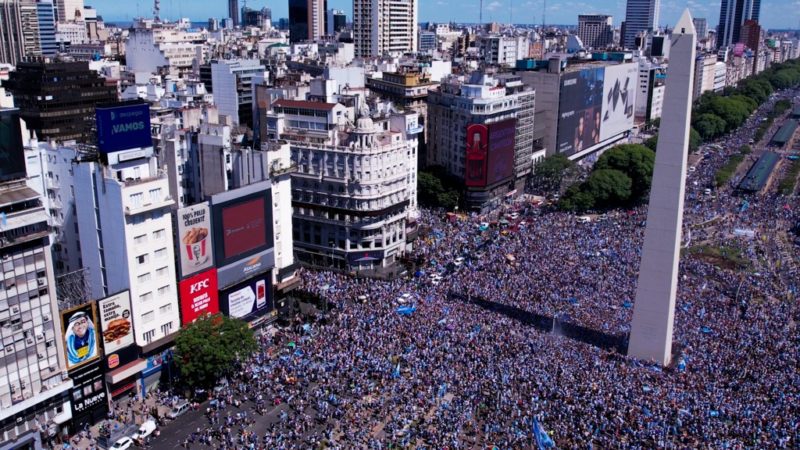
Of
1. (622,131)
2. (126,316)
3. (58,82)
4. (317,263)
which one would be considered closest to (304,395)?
(126,316)

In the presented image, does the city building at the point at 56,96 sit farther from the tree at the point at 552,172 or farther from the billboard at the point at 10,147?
the tree at the point at 552,172

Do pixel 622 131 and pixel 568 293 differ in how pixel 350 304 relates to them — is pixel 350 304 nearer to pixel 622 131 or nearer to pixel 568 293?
pixel 568 293

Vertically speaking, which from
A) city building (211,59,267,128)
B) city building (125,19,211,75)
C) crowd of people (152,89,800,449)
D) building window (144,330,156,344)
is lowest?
crowd of people (152,89,800,449)

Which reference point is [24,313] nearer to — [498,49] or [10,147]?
[10,147]

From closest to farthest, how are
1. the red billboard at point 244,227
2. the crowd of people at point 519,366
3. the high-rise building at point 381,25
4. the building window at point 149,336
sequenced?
the crowd of people at point 519,366 → the building window at point 149,336 → the red billboard at point 244,227 → the high-rise building at point 381,25

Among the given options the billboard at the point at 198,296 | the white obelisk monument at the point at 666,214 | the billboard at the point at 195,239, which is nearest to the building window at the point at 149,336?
the billboard at the point at 198,296

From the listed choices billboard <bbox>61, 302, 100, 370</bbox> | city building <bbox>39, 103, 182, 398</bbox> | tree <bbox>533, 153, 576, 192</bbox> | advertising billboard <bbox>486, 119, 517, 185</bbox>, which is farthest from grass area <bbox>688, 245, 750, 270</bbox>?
billboard <bbox>61, 302, 100, 370</bbox>

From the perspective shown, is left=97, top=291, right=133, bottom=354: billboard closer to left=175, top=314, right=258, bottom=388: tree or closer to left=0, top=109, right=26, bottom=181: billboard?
left=175, top=314, right=258, bottom=388: tree
